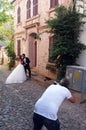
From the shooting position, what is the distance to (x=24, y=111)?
8711 millimetres

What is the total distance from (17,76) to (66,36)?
4.35 meters

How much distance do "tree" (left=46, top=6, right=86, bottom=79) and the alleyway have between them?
191 centimetres

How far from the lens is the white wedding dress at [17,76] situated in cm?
1534

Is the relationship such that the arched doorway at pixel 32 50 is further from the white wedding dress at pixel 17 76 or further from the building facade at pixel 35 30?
the white wedding dress at pixel 17 76

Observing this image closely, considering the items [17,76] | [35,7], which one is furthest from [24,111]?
[35,7]

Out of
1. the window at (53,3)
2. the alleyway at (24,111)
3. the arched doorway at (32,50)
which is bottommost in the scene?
the alleyway at (24,111)

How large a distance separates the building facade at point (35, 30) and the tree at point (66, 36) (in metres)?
1.09

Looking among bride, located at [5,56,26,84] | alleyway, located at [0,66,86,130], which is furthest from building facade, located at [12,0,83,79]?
alleyway, located at [0,66,86,130]

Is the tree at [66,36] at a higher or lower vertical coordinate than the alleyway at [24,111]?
higher

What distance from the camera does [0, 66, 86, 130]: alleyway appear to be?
287 inches

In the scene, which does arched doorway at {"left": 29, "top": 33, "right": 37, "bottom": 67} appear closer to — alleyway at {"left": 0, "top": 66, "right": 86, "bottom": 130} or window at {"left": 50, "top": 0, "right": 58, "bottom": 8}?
window at {"left": 50, "top": 0, "right": 58, "bottom": 8}

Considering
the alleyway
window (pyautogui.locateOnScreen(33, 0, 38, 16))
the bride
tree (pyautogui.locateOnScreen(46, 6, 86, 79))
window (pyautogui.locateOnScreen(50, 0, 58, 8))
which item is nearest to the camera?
the alleyway

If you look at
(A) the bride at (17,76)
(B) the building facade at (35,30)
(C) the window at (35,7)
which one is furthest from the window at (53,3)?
(A) the bride at (17,76)

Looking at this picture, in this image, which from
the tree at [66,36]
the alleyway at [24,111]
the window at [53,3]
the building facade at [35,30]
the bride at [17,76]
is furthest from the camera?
the building facade at [35,30]
